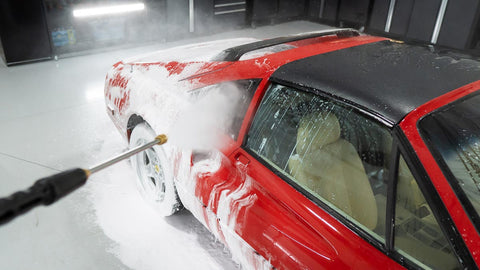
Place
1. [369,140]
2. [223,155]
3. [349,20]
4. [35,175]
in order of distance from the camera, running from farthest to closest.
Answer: [349,20] → [35,175] → [223,155] → [369,140]

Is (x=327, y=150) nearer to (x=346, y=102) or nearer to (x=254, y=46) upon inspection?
(x=346, y=102)

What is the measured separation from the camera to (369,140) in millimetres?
1489

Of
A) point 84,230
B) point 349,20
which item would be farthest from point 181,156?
point 349,20

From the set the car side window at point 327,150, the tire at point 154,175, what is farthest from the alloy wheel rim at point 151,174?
the car side window at point 327,150

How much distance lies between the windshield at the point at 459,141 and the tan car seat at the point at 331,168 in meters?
0.29

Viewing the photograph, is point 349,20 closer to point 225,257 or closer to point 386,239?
point 225,257

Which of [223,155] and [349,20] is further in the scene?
[349,20]

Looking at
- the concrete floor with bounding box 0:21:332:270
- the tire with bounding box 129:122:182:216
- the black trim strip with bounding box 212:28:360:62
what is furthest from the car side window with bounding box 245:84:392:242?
the concrete floor with bounding box 0:21:332:270

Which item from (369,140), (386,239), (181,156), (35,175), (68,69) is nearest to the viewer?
(386,239)

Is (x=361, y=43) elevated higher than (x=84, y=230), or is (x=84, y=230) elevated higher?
(x=361, y=43)

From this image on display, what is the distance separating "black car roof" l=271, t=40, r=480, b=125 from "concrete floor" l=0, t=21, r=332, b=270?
1.25m

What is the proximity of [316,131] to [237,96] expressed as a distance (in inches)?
19.1

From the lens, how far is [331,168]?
160cm

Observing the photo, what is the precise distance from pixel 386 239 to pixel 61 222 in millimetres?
2126
